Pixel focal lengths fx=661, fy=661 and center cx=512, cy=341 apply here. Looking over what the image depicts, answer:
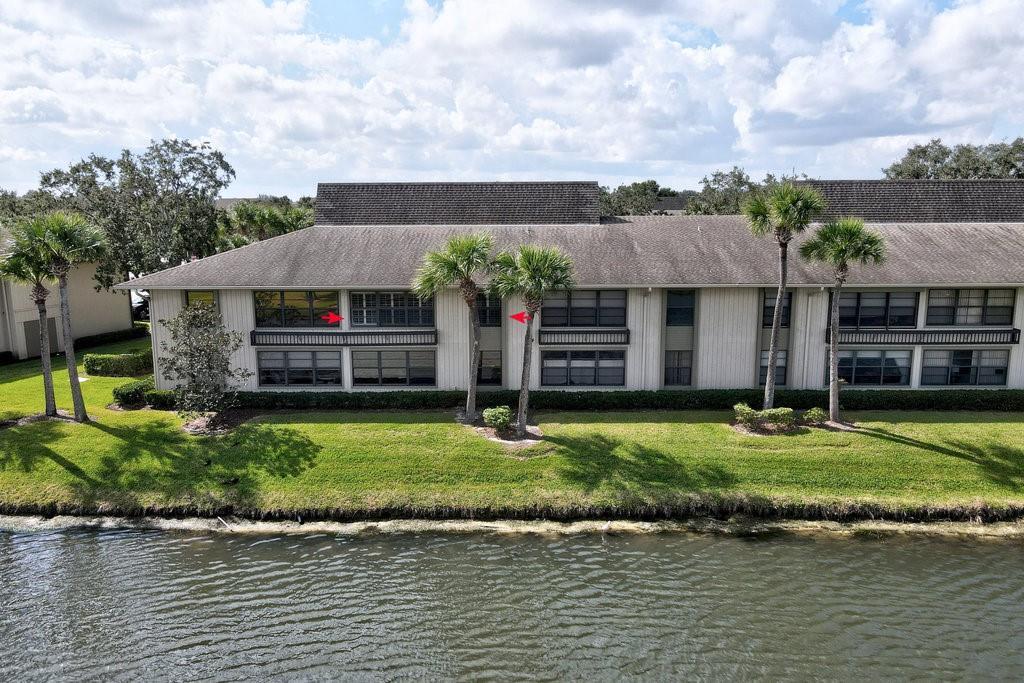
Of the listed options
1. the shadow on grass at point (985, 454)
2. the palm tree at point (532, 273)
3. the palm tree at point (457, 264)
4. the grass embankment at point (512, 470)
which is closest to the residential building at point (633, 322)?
the grass embankment at point (512, 470)

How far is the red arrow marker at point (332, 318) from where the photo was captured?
2808cm

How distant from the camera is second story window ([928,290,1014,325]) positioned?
27.9m

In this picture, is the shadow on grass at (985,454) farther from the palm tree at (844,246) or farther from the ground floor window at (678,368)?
the ground floor window at (678,368)

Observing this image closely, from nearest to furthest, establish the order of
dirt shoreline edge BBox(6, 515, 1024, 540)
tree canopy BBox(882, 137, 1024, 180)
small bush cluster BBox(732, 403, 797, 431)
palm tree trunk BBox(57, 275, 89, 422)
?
dirt shoreline edge BBox(6, 515, 1024, 540)
small bush cluster BBox(732, 403, 797, 431)
palm tree trunk BBox(57, 275, 89, 422)
tree canopy BBox(882, 137, 1024, 180)

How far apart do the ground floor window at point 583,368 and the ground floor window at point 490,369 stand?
6.21ft

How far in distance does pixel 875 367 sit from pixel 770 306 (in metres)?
5.46

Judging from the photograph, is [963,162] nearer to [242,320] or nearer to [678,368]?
[678,368]

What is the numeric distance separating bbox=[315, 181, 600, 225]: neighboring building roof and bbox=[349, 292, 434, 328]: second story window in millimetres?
6167

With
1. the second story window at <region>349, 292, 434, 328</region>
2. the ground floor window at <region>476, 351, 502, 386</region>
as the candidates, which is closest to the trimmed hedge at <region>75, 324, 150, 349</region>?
the second story window at <region>349, 292, 434, 328</region>

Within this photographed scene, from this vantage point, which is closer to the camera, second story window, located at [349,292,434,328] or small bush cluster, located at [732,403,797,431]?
small bush cluster, located at [732,403,797,431]

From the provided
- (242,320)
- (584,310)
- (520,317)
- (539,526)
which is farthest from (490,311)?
(539,526)

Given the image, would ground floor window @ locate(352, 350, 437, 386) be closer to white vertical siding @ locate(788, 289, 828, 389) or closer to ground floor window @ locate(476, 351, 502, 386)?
ground floor window @ locate(476, 351, 502, 386)

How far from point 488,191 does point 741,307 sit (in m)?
13.6

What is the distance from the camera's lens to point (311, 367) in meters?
28.4
